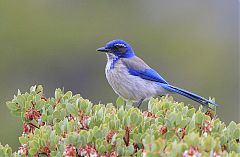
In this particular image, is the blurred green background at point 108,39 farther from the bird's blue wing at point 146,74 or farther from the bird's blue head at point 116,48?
the bird's blue wing at point 146,74

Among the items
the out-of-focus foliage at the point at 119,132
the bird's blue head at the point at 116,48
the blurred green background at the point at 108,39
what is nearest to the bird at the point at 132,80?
the bird's blue head at the point at 116,48

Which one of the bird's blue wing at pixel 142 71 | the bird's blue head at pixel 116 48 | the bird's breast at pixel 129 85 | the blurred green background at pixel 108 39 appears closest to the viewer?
the bird's breast at pixel 129 85

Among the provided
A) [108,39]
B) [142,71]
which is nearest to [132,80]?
[142,71]

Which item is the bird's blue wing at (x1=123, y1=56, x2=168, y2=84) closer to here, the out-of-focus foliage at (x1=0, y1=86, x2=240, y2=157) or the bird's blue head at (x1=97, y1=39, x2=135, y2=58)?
the bird's blue head at (x1=97, y1=39, x2=135, y2=58)

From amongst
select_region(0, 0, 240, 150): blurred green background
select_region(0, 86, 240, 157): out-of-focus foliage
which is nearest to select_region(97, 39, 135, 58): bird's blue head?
select_region(0, 86, 240, 157): out-of-focus foliage

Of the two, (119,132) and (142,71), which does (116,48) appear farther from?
(119,132)

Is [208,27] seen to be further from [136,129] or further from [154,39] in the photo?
[136,129]

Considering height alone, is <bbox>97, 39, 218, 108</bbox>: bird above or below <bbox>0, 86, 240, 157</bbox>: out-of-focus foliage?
above
